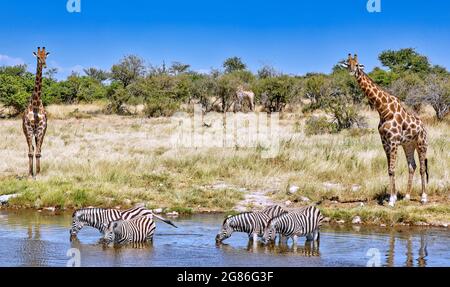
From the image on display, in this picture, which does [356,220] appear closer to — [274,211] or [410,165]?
[274,211]

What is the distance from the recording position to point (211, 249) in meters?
10.6

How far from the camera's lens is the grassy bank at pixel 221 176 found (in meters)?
14.8

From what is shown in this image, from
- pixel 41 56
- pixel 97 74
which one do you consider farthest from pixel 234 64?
pixel 41 56

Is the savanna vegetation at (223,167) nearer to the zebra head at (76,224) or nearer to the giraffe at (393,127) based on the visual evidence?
the giraffe at (393,127)

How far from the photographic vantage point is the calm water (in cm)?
977

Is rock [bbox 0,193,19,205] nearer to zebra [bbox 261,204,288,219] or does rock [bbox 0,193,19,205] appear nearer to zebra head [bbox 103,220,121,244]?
zebra head [bbox 103,220,121,244]

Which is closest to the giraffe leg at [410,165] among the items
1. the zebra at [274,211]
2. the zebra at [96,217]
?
the zebra at [274,211]

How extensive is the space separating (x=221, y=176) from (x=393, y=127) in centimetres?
468

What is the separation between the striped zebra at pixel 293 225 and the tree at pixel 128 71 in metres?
44.3

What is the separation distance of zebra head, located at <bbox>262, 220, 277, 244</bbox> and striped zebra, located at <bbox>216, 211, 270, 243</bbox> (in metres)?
0.16

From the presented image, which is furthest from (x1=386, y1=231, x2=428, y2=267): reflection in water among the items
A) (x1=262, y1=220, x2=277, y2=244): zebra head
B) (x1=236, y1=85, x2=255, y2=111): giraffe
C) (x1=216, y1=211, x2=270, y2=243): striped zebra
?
(x1=236, y1=85, x2=255, y2=111): giraffe
